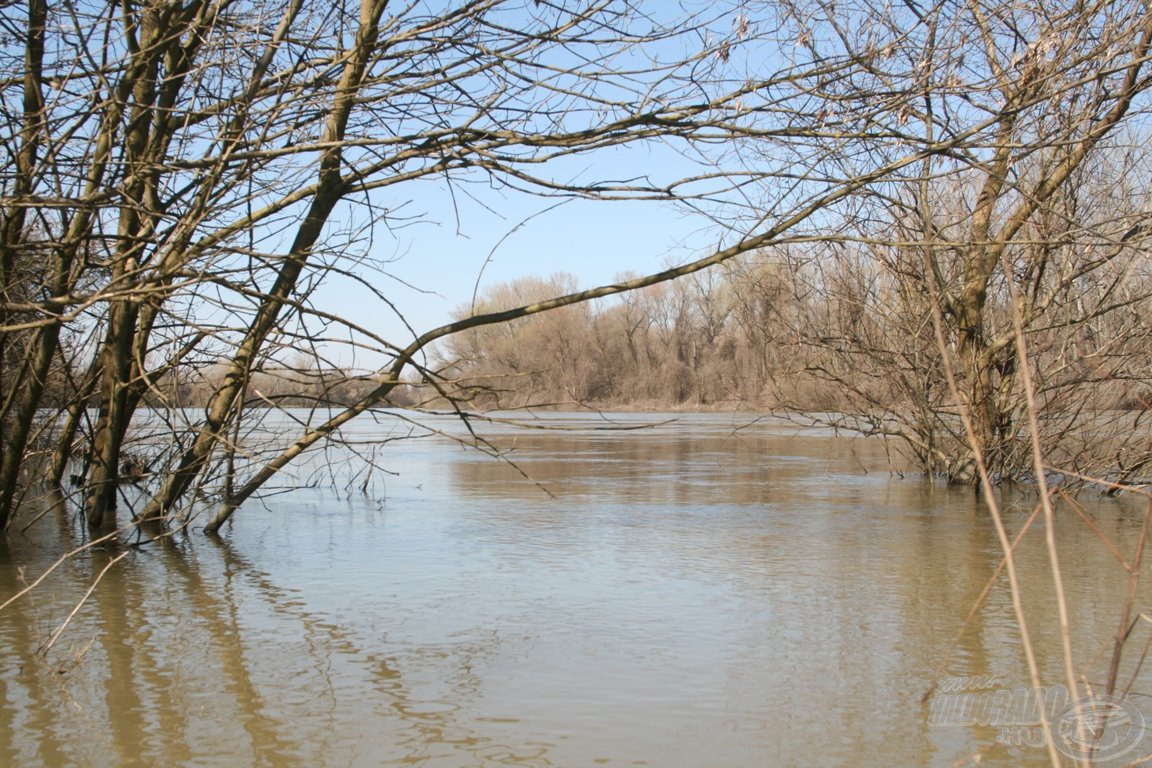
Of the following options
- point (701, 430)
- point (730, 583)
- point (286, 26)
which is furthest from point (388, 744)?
point (701, 430)

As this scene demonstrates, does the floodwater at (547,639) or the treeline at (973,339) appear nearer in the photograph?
the floodwater at (547,639)

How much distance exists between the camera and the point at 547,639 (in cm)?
465

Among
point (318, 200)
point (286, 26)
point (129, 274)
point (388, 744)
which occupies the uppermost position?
point (286, 26)

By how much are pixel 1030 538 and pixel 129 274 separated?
6.28 m

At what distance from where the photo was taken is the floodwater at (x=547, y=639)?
3432 millimetres

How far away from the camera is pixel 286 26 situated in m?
5.77

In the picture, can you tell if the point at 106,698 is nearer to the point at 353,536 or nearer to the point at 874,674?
the point at 874,674

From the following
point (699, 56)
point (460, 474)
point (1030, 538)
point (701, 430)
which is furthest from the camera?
point (701, 430)

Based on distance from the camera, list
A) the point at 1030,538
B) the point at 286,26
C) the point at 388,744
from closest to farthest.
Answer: the point at 388,744, the point at 286,26, the point at 1030,538

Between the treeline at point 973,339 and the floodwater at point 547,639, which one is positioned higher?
the treeline at point 973,339

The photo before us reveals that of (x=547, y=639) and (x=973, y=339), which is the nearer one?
(x=547, y=639)

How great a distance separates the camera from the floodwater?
11.3ft

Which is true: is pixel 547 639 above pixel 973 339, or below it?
below

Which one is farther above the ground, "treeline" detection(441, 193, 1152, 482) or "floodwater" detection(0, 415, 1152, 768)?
"treeline" detection(441, 193, 1152, 482)
